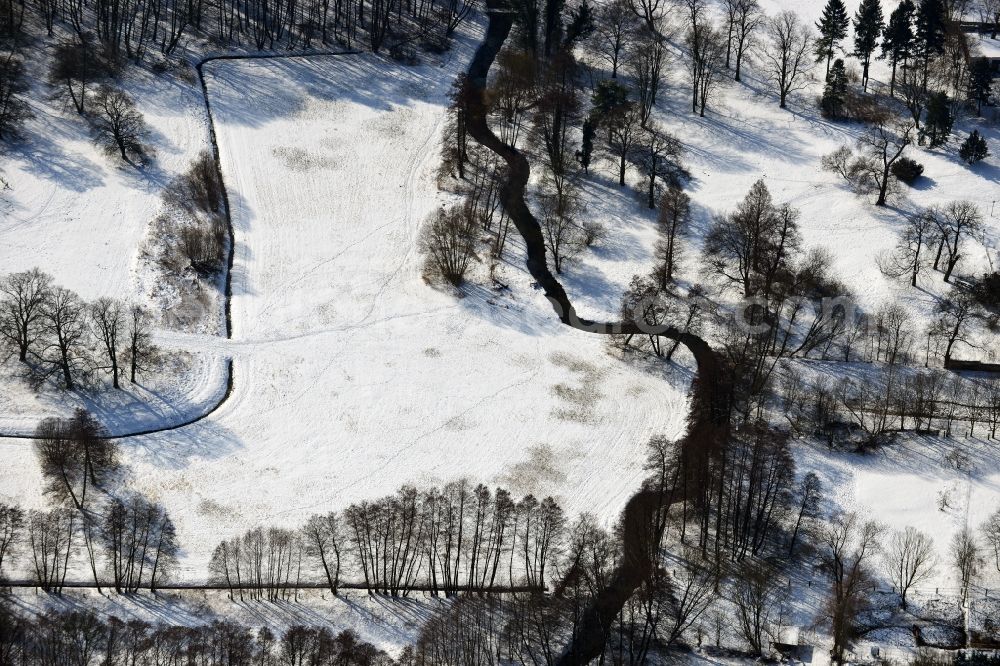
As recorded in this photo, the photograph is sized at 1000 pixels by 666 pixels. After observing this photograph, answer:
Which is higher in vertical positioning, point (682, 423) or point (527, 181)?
point (527, 181)

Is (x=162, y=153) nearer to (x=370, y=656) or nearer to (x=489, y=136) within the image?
(x=489, y=136)

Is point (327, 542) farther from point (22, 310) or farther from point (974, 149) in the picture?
point (974, 149)

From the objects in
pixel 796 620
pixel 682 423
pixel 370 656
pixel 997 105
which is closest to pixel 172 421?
pixel 370 656

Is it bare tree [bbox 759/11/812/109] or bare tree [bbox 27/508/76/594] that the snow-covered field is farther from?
bare tree [bbox 759/11/812/109]

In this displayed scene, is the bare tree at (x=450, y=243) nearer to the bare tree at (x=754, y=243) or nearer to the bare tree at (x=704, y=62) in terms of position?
the bare tree at (x=754, y=243)

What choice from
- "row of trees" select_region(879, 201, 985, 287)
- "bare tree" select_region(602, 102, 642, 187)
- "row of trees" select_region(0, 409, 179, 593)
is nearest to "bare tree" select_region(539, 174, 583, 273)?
"bare tree" select_region(602, 102, 642, 187)

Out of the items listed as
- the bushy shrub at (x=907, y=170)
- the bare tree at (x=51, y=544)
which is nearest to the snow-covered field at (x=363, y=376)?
the bare tree at (x=51, y=544)

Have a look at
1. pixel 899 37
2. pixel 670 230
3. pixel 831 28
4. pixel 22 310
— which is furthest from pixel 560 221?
pixel 22 310
